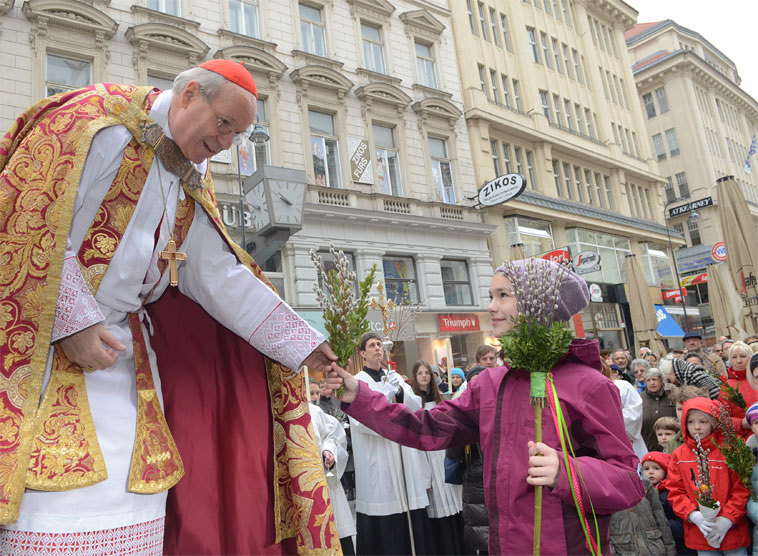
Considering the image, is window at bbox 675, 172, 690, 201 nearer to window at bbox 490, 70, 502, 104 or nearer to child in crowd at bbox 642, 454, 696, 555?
window at bbox 490, 70, 502, 104

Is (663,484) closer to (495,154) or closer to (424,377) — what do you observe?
(424,377)


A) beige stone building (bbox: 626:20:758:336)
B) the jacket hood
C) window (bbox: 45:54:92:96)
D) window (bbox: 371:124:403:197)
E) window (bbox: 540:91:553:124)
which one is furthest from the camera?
beige stone building (bbox: 626:20:758:336)

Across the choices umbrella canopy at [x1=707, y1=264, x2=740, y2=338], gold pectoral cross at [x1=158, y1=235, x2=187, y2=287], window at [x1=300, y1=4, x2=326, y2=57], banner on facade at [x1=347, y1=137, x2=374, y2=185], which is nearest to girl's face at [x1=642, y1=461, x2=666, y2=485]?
gold pectoral cross at [x1=158, y1=235, x2=187, y2=287]

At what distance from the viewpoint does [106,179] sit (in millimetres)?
2135

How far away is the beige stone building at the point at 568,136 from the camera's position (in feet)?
75.5

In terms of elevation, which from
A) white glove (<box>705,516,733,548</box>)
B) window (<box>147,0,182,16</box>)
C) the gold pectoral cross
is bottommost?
white glove (<box>705,516,733,548</box>)

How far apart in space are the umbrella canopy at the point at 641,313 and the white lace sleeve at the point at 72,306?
61.8 feet

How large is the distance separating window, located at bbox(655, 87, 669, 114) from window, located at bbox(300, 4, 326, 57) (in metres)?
34.7

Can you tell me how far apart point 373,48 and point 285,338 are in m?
19.6

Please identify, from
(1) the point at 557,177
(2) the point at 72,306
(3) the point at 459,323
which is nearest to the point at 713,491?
(2) the point at 72,306

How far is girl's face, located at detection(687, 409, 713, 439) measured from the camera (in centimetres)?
496

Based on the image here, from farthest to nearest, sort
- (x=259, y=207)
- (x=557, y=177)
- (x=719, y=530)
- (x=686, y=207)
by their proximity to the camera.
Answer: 1. (x=686, y=207)
2. (x=557, y=177)
3. (x=259, y=207)
4. (x=719, y=530)

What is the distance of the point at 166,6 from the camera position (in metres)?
15.7

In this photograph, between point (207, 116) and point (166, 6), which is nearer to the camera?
point (207, 116)
